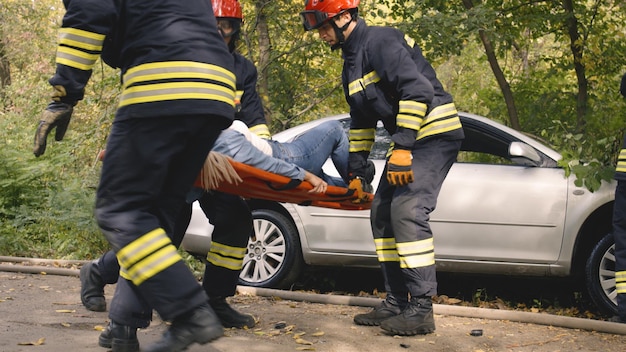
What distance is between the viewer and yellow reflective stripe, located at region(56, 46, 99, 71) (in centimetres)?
348

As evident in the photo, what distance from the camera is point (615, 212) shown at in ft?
19.8

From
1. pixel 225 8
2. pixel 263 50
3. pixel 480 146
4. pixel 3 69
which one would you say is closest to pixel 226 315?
pixel 225 8

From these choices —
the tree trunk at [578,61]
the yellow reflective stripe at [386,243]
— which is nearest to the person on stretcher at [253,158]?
the yellow reflective stripe at [386,243]

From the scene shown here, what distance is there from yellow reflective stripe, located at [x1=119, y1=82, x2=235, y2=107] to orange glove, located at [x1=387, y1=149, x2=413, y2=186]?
1.82 metres

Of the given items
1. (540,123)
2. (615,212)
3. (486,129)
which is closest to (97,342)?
(615,212)

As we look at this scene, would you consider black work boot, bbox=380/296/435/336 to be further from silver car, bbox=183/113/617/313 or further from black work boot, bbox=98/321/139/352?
silver car, bbox=183/113/617/313

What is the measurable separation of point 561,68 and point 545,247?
641 centimetres

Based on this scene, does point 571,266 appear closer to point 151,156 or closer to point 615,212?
point 615,212

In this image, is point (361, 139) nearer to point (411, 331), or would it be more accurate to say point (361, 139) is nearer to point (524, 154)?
point (411, 331)

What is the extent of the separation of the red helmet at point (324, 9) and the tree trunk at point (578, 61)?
24.0 ft

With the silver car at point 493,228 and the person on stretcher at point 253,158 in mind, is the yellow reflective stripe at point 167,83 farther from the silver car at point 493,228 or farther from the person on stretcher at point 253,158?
the silver car at point 493,228

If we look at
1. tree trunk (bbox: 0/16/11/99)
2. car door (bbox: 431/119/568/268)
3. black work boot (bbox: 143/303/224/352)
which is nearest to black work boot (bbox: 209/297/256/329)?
black work boot (bbox: 143/303/224/352)

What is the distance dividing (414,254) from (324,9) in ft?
5.08

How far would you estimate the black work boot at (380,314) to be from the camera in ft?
18.2
